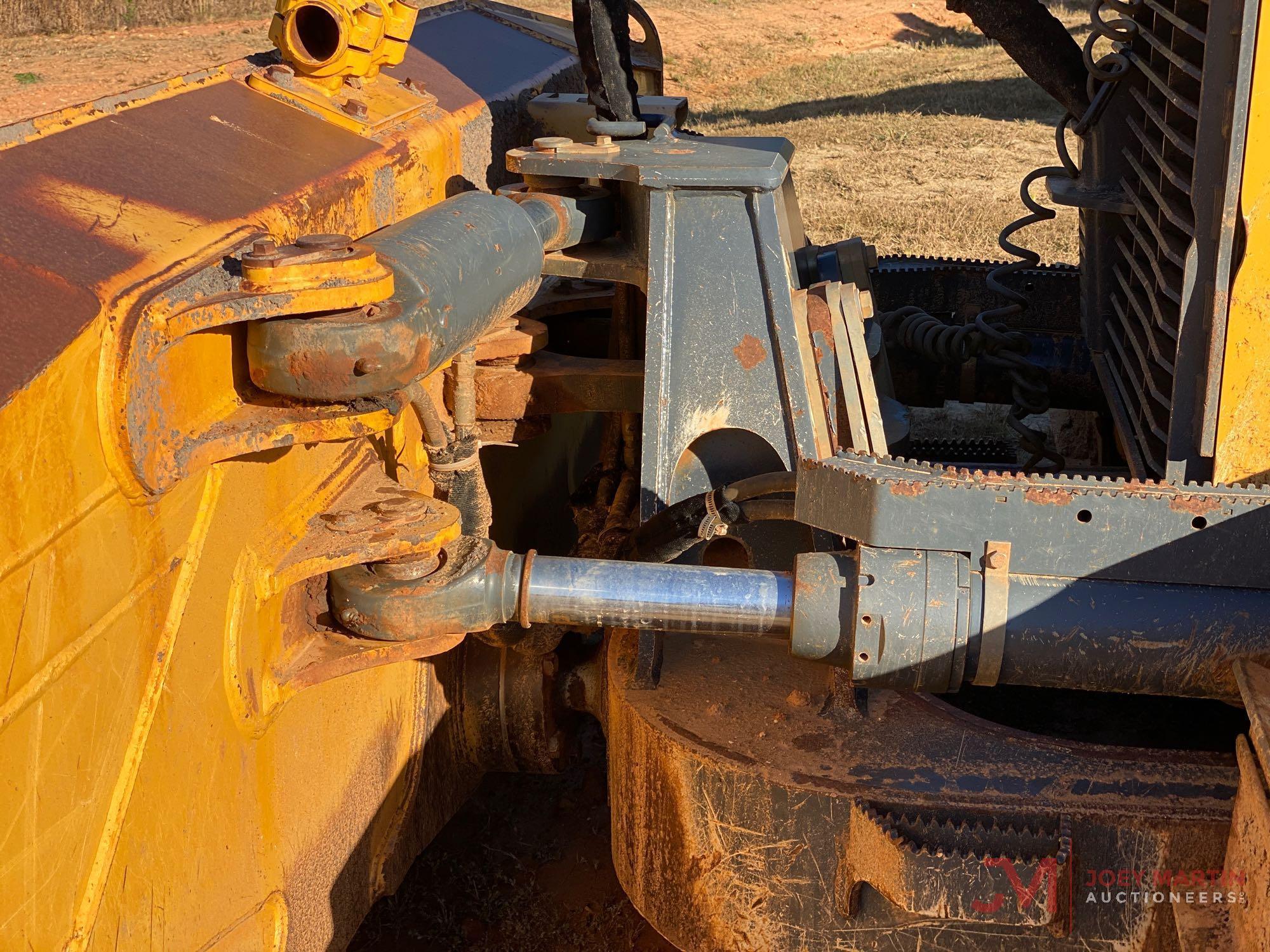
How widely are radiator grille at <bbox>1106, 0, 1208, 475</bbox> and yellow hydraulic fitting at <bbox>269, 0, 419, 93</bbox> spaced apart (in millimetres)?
1493

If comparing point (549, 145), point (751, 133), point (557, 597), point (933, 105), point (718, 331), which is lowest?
point (557, 597)

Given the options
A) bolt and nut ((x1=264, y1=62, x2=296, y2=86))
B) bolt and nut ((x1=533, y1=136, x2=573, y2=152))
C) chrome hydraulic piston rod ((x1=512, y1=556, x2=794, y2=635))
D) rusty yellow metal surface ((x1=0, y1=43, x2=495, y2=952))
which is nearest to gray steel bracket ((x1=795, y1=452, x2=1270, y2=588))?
chrome hydraulic piston rod ((x1=512, y1=556, x2=794, y2=635))

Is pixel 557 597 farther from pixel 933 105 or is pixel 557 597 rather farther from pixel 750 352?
pixel 933 105

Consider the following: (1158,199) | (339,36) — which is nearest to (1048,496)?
(1158,199)

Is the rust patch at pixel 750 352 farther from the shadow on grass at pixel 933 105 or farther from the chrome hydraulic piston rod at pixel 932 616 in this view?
the shadow on grass at pixel 933 105

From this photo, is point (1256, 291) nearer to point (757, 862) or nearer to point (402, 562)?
point (757, 862)

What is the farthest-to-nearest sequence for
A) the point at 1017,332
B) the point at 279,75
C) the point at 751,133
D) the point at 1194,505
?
the point at 751,133
the point at 1017,332
the point at 279,75
the point at 1194,505

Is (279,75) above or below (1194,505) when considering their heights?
above

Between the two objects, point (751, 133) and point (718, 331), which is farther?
point (751, 133)

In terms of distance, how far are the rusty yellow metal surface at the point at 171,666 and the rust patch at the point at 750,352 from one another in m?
0.68

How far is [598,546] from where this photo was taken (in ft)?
9.77

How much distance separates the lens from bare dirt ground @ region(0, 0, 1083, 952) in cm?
319

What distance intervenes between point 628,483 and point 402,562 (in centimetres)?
99

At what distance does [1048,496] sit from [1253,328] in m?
→ 0.52
